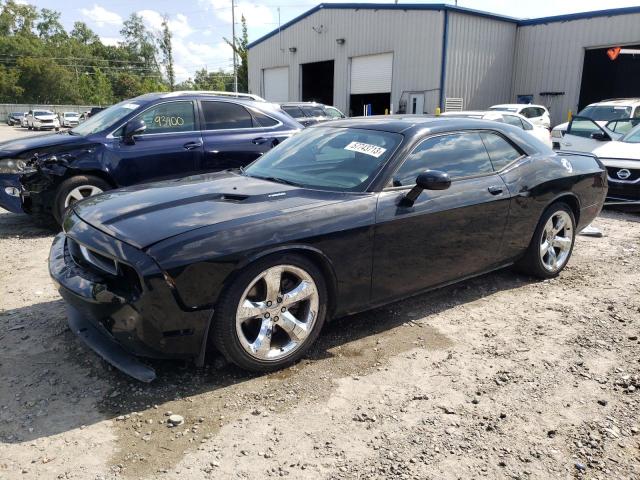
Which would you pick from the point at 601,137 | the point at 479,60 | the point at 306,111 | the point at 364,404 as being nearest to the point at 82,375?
the point at 364,404

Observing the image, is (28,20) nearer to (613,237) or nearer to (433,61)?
(433,61)

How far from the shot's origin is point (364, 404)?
9.52 feet

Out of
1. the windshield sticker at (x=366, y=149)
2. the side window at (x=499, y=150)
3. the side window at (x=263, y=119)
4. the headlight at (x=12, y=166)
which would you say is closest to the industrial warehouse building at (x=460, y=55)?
the side window at (x=263, y=119)

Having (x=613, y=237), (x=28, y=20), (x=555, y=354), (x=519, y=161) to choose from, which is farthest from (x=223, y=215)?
(x=28, y=20)

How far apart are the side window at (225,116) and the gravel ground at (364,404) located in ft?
11.3

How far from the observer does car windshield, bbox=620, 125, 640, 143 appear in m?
9.04

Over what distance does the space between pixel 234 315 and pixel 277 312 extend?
0.30 m

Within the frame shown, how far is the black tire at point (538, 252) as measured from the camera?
4.71 m

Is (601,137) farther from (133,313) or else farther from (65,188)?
(133,313)

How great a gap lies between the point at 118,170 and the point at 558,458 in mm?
5566

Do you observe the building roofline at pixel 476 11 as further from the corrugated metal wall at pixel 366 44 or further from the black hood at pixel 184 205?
the black hood at pixel 184 205

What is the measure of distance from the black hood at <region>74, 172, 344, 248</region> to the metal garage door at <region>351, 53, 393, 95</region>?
22000 mm

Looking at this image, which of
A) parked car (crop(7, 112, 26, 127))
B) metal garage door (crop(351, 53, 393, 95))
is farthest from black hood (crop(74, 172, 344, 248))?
parked car (crop(7, 112, 26, 127))

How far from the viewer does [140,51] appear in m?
98.7
